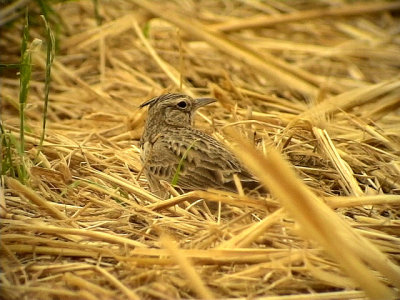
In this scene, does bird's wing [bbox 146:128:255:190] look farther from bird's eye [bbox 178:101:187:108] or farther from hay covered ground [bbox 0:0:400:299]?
bird's eye [bbox 178:101:187:108]

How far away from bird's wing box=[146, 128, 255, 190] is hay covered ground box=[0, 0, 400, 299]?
0.16 meters

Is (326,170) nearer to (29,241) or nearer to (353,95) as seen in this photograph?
(353,95)

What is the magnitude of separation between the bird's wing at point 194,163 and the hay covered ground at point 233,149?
0.51 ft

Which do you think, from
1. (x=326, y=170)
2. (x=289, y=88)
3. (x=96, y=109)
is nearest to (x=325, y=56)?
(x=289, y=88)

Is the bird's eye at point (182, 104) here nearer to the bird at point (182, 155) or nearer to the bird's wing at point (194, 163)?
the bird at point (182, 155)

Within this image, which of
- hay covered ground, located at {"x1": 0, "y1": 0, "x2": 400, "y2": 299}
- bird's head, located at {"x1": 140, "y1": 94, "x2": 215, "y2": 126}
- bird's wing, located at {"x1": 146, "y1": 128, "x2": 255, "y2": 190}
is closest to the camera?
hay covered ground, located at {"x1": 0, "y1": 0, "x2": 400, "y2": 299}

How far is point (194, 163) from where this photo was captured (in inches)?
189

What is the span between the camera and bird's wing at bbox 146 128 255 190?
15.4ft

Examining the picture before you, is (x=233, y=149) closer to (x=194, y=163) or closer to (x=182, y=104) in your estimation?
(x=194, y=163)

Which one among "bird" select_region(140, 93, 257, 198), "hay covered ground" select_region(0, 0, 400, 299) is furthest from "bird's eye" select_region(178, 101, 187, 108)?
"hay covered ground" select_region(0, 0, 400, 299)

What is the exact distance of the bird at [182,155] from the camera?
15.4 ft

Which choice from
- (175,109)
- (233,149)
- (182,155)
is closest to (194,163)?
(182,155)

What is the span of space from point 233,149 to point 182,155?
1.09 ft

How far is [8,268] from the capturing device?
12.6 feet
